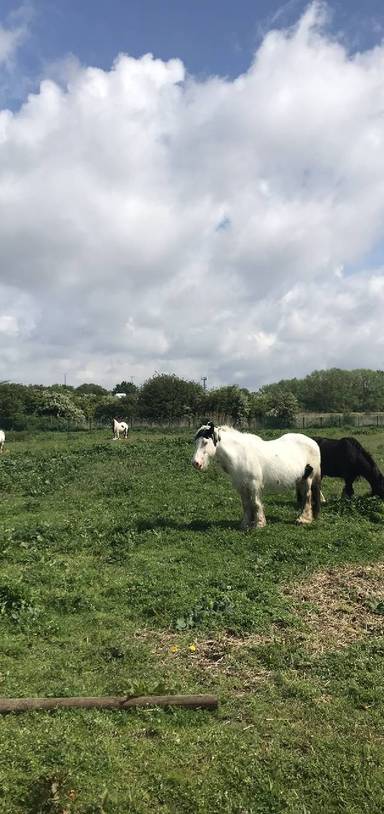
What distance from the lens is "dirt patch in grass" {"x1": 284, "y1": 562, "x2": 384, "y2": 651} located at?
23.7 feet

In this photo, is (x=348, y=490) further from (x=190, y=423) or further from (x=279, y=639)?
(x=190, y=423)

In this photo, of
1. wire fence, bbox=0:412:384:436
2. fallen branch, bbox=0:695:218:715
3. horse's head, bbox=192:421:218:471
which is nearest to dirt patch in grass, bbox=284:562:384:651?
fallen branch, bbox=0:695:218:715

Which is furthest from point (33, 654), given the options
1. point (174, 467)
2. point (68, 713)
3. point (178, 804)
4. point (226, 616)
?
point (174, 467)

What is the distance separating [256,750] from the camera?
4.80m

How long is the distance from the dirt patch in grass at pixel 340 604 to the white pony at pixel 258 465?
9.68 ft

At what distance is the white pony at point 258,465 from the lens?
12383mm

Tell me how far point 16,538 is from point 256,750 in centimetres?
865

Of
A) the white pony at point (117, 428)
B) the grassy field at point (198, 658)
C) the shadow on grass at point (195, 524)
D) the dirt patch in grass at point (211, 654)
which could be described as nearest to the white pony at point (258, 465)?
the shadow on grass at point (195, 524)

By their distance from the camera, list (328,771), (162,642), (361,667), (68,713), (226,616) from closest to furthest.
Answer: (328,771) → (68,713) → (361,667) → (162,642) → (226,616)

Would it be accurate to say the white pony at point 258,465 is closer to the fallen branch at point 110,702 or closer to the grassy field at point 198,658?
the grassy field at point 198,658

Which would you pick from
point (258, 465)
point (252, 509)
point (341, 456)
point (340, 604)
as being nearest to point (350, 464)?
point (341, 456)

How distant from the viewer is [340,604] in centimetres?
823

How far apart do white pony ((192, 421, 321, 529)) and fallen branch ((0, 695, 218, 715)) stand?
6.90 metres

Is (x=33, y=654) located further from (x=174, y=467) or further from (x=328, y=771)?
(x=174, y=467)
